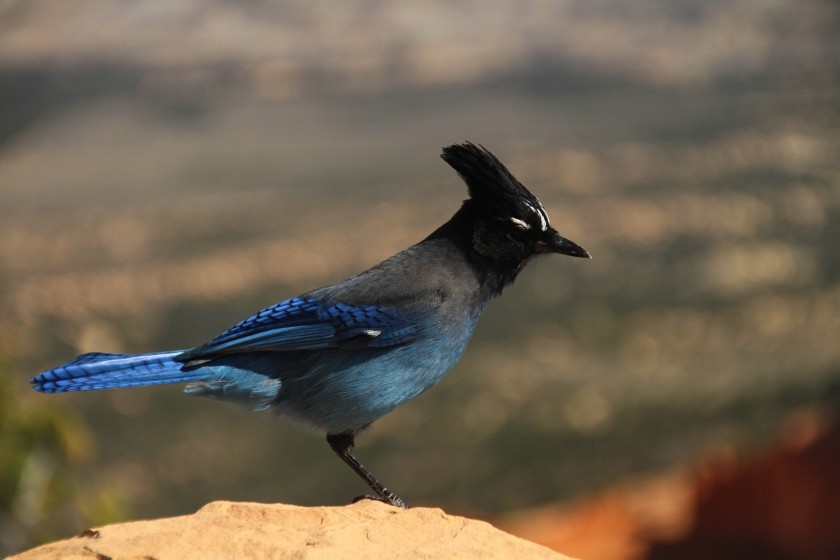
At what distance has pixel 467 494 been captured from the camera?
321 inches

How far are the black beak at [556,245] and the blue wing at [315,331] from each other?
50 cm

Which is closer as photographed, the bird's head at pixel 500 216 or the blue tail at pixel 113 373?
the blue tail at pixel 113 373

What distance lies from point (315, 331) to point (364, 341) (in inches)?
6.0

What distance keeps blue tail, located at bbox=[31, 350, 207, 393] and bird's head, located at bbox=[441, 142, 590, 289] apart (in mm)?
980

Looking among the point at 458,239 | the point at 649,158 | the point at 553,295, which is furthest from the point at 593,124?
the point at 458,239

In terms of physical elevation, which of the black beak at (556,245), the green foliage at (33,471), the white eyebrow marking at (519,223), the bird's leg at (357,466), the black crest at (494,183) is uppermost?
the black crest at (494,183)

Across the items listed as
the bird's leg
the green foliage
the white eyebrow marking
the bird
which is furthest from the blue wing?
the green foliage

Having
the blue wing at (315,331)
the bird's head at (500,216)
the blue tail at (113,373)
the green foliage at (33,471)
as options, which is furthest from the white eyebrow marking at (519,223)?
the green foliage at (33,471)

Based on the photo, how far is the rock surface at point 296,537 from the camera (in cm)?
316

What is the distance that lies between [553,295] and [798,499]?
3.06 metres

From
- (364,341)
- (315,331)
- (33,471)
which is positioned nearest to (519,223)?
(364,341)

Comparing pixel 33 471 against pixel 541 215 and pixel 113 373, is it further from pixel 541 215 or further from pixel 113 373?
pixel 541 215

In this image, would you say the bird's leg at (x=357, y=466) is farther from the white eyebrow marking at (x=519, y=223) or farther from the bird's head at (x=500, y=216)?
the white eyebrow marking at (x=519, y=223)

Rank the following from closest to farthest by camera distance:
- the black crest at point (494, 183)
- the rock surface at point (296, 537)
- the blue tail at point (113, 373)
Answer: the rock surface at point (296, 537) < the blue tail at point (113, 373) < the black crest at point (494, 183)
